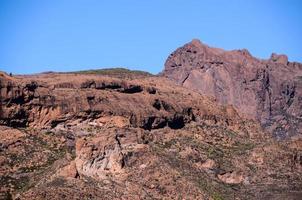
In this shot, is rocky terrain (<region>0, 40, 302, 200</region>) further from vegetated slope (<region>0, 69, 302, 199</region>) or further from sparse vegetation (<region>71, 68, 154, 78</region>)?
sparse vegetation (<region>71, 68, 154, 78</region>)

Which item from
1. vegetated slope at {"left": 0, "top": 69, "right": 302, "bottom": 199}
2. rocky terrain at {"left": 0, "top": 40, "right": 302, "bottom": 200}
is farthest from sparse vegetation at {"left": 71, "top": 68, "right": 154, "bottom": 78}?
rocky terrain at {"left": 0, "top": 40, "right": 302, "bottom": 200}

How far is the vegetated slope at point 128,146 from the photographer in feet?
375

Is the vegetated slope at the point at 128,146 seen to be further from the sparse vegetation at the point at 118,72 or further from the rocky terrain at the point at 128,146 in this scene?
the sparse vegetation at the point at 118,72

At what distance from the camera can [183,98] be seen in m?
155

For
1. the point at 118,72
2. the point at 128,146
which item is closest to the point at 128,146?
the point at 128,146

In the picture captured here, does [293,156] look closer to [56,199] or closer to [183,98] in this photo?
[183,98]

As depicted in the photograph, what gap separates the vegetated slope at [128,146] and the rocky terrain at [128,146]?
13cm

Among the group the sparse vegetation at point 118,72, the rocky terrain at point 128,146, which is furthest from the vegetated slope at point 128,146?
the sparse vegetation at point 118,72

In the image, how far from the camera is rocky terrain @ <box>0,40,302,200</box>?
114m

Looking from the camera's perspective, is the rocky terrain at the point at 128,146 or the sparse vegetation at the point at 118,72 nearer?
the rocky terrain at the point at 128,146

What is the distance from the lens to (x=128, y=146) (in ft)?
394

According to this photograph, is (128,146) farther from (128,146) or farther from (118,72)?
(118,72)

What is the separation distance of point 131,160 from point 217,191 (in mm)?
12281

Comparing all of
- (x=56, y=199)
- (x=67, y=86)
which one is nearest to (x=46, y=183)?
(x=56, y=199)
